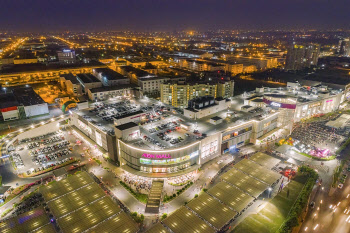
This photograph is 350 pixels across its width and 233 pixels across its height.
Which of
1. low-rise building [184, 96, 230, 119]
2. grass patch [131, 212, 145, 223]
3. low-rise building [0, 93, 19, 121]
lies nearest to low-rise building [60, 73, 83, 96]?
low-rise building [0, 93, 19, 121]

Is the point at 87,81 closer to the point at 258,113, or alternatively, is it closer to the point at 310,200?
the point at 258,113

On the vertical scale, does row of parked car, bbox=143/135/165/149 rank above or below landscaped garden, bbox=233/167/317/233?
above

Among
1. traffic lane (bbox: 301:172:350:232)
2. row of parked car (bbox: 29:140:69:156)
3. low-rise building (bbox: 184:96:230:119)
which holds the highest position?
low-rise building (bbox: 184:96:230:119)

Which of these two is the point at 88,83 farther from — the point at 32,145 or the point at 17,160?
the point at 17,160

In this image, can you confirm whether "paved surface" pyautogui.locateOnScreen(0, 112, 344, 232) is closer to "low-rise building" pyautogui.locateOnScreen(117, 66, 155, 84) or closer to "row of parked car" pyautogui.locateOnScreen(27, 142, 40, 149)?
"row of parked car" pyautogui.locateOnScreen(27, 142, 40, 149)

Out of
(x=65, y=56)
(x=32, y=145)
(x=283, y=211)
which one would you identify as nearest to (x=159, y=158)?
(x=283, y=211)


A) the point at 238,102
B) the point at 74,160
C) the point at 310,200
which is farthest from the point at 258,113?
the point at 74,160

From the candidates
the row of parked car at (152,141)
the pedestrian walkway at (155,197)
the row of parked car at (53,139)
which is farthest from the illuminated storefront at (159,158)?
the row of parked car at (53,139)
